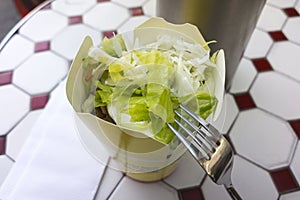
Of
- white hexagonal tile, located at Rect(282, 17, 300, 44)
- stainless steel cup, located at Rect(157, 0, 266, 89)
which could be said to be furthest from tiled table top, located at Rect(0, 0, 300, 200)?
stainless steel cup, located at Rect(157, 0, 266, 89)

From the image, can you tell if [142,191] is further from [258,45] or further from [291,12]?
[291,12]

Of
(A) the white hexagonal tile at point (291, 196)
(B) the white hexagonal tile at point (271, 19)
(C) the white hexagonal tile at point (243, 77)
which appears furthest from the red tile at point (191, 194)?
(B) the white hexagonal tile at point (271, 19)

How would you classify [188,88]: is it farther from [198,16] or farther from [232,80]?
[232,80]

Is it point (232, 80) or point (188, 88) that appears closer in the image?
point (188, 88)

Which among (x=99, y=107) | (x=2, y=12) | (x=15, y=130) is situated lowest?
(x=2, y=12)

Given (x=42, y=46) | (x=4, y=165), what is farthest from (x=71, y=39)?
(x=4, y=165)

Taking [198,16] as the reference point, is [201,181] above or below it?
below

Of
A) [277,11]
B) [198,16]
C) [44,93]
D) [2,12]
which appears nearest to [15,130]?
[44,93]
